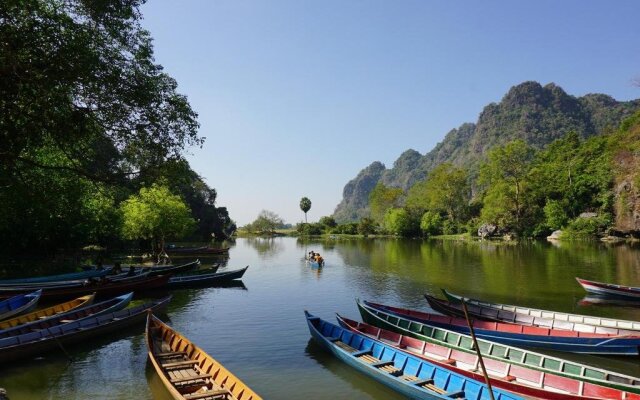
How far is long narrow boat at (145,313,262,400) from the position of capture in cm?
1313

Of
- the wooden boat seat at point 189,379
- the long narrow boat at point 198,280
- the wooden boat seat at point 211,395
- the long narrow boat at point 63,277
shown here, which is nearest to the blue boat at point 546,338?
the wooden boat seat at point 189,379

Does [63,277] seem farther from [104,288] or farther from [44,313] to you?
[44,313]

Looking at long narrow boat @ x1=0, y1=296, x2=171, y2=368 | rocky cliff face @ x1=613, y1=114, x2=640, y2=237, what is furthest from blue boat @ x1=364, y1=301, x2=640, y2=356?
rocky cliff face @ x1=613, y1=114, x2=640, y2=237

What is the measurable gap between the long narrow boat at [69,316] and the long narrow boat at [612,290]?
31227 millimetres

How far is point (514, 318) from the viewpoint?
919 inches

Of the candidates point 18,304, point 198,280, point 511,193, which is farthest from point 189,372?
point 511,193

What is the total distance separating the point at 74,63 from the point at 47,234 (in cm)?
3083

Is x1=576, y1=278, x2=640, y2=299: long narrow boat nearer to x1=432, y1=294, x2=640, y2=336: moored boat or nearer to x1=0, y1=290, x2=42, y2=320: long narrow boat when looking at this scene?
x1=432, y1=294, x2=640, y2=336: moored boat

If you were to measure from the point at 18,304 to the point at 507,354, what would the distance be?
2566 cm

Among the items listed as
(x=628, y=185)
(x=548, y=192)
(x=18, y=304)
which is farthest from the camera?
(x=548, y=192)

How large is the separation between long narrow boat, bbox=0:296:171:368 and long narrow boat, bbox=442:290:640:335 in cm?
1731

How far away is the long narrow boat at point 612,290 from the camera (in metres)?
29.2

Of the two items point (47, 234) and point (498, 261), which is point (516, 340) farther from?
point (47, 234)

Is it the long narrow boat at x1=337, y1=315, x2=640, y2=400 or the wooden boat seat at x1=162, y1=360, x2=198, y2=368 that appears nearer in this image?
the long narrow boat at x1=337, y1=315, x2=640, y2=400
